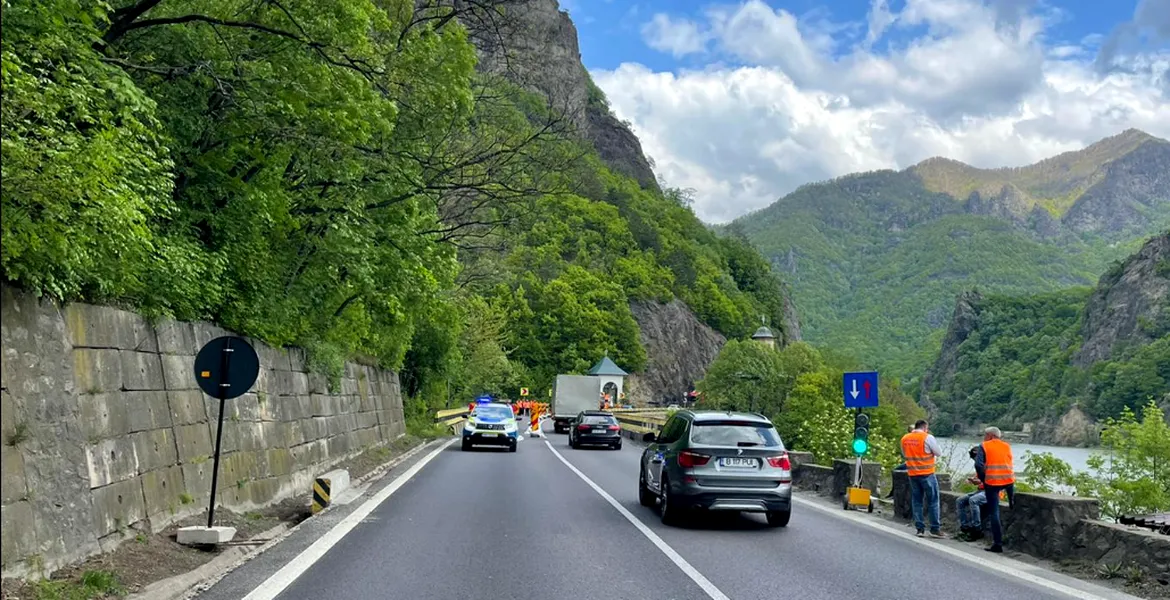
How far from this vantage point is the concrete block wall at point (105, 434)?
23.5 ft

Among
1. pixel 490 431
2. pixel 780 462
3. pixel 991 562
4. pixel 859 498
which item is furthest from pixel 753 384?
pixel 991 562

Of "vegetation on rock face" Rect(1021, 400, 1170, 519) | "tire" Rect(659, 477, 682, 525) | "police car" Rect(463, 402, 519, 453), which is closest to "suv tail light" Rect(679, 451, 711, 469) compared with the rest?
"tire" Rect(659, 477, 682, 525)

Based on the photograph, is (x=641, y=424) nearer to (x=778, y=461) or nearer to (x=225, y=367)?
(x=778, y=461)

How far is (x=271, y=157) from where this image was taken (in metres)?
14.3

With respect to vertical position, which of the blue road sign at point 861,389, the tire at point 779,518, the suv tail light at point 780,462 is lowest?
the tire at point 779,518

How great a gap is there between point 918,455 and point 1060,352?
358 ft

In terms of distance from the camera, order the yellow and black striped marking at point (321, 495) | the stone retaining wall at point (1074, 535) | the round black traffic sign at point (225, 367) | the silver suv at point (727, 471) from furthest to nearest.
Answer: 1. the yellow and black striped marking at point (321, 495)
2. the silver suv at point (727, 471)
3. the round black traffic sign at point (225, 367)
4. the stone retaining wall at point (1074, 535)

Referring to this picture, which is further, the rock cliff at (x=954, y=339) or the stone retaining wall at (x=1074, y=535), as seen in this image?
the rock cliff at (x=954, y=339)

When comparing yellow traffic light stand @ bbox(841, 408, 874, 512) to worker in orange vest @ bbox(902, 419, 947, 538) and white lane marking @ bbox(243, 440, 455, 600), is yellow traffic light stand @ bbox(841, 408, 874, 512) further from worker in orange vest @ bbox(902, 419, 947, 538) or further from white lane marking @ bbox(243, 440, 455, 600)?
white lane marking @ bbox(243, 440, 455, 600)

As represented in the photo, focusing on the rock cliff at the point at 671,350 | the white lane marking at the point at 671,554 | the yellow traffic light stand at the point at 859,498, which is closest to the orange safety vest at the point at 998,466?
the white lane marking at the point at 671,554

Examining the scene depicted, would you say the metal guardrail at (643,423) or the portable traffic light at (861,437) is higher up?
the portable traffic light at (861,437)

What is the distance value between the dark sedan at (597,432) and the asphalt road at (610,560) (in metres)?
18.0

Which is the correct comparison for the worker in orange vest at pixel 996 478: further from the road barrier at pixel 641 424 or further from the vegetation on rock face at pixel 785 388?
the vegetation on rock face at pixel 785 388

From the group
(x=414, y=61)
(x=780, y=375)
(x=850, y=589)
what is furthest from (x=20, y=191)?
(x=780, y=375)
